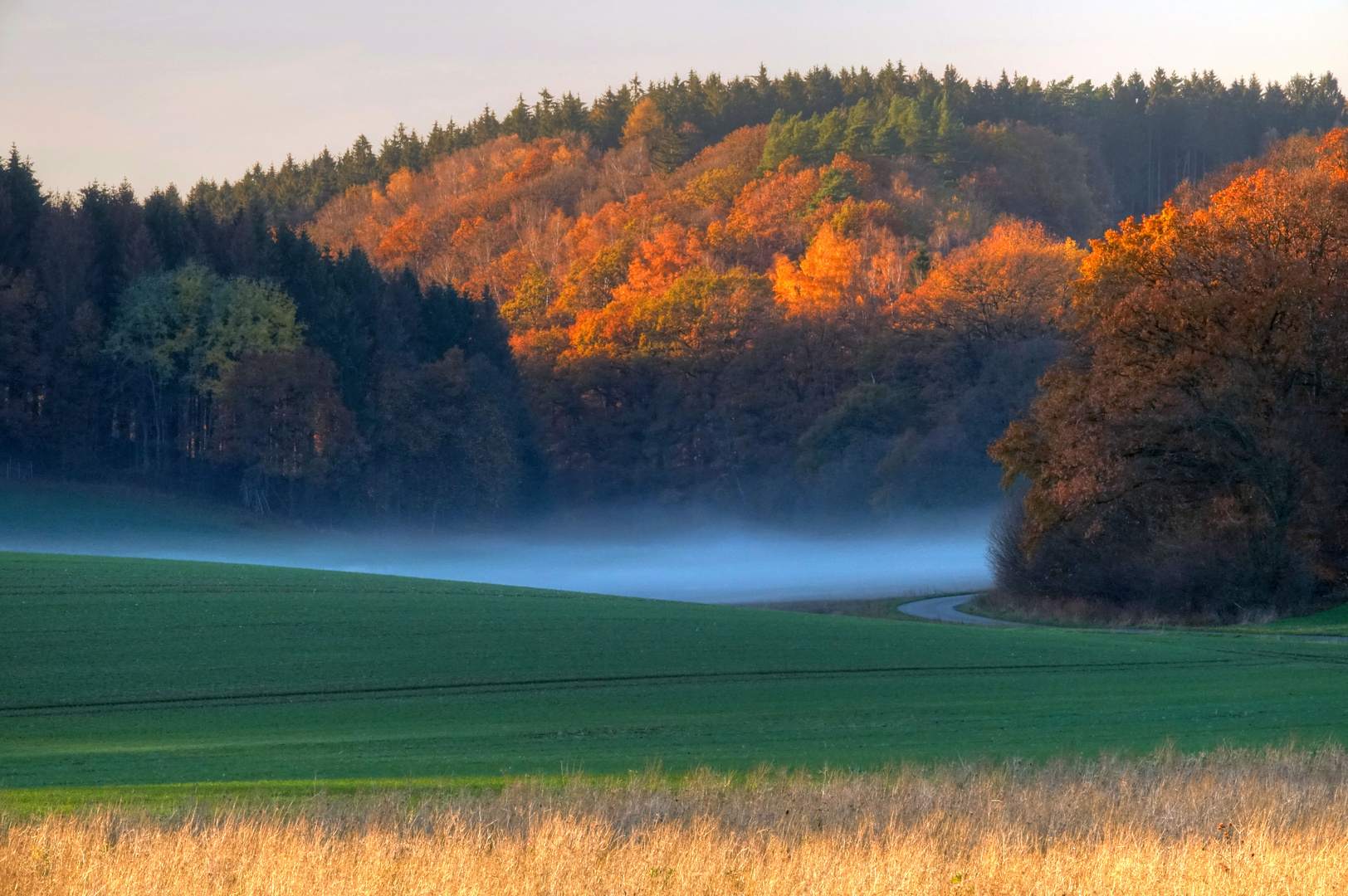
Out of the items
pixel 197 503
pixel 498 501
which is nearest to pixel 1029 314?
pixel 498 501

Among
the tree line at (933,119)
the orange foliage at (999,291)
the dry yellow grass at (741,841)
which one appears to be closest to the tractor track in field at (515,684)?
the dry yellow grass at (741,841)

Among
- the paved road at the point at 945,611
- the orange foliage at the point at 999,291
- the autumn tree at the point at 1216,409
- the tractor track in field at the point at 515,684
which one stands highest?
the orange foliage at the point at 999,291

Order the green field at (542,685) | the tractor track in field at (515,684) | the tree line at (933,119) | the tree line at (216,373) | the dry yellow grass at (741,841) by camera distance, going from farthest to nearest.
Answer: the tree line at (933,119), the tree line at (216,373), the tractor track in field at (515,684), the green field at (542,685), the dry yellow grass at (741,841)

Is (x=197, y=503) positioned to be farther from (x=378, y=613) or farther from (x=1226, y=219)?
(x=1226, y=219)

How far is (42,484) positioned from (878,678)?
195 feet

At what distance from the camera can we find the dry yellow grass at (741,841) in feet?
35.0

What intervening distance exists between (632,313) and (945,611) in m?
55.3

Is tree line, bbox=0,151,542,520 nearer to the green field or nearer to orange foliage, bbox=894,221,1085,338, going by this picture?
orange foliage, bbox=894,221,1085,338

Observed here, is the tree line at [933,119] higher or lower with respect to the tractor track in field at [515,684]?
higher

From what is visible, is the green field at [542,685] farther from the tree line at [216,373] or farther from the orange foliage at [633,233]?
the orange foliage at [633,233]

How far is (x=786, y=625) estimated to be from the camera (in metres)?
32.9

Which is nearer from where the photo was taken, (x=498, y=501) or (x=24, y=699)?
(x=24, y=699)

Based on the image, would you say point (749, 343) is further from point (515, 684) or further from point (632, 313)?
point (515, 684)

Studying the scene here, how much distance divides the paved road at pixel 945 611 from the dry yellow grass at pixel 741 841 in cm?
2967
